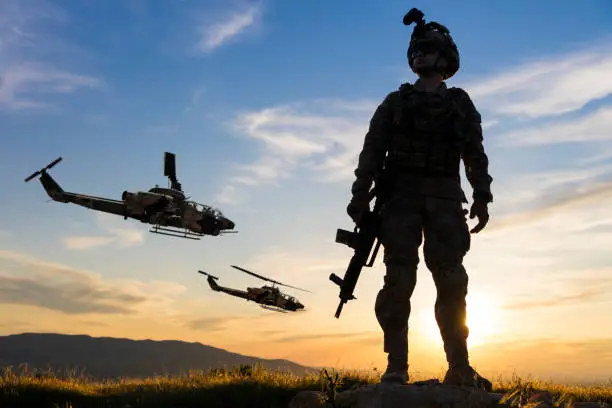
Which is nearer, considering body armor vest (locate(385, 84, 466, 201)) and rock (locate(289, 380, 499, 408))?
rock (locate(289, 380, 499, 408))

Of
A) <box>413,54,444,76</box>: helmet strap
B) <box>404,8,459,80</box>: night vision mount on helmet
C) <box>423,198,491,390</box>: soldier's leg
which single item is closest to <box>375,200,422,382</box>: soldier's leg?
<box>423,198,491,390</box>: soldier's leg

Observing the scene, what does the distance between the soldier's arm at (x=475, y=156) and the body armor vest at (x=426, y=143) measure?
22cm

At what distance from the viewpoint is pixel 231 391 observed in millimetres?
7477

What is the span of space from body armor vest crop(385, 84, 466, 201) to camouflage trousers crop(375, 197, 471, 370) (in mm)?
252

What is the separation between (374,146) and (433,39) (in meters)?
1.41

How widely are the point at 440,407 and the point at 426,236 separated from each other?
1.89 metres

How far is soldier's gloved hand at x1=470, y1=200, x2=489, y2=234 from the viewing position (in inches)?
274

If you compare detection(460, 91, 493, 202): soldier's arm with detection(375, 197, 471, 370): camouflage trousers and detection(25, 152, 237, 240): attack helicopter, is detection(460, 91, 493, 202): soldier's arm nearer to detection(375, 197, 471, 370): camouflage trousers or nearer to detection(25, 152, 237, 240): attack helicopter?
detection(375, 197, 471, 370): camouflage trousers

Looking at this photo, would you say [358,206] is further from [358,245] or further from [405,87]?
[405,87]

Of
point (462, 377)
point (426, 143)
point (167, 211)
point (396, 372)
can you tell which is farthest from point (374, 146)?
point (167, 211)

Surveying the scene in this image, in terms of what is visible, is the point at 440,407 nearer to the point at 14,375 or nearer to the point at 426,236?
the point at 426,236

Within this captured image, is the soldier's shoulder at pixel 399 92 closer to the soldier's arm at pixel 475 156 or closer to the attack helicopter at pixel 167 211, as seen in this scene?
the soldier's arm at pixel 475 156

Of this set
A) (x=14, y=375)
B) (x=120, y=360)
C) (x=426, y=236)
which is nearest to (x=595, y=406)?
(x=426, y=236)

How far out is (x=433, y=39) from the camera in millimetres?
7027
